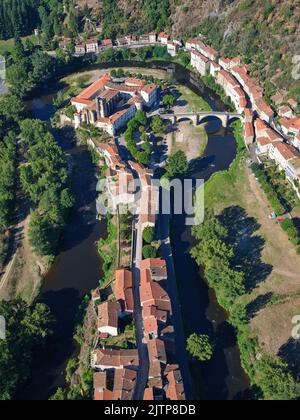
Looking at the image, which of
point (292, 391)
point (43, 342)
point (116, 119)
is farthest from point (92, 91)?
point (292, 391)

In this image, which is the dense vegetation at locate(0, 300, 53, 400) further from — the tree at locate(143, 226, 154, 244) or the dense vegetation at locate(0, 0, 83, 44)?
the dense vegetation at locate(0, 0, 83, 44)

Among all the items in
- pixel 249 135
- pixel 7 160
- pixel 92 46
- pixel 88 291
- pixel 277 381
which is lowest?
pixel 88 291

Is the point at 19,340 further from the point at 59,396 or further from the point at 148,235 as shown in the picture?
the point at 148,235

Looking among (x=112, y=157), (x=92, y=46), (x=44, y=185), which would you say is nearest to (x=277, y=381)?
(x=44, y=185)

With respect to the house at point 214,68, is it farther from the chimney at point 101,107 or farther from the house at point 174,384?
the house at point 174,384

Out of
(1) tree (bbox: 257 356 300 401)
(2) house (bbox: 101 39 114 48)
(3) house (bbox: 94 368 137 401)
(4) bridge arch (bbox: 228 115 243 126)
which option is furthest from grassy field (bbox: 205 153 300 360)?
(2) house (bbox: 101 39 114 48)

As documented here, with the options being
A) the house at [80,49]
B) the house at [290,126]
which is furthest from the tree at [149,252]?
the house at [80,49]
